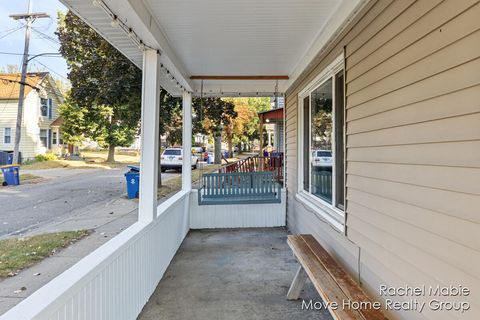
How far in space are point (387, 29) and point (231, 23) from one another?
5.00 feet

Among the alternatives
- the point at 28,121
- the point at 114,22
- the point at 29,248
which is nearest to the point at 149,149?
the point at 114,22

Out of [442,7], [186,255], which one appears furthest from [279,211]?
[442,7]

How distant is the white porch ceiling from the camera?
260 centimetres

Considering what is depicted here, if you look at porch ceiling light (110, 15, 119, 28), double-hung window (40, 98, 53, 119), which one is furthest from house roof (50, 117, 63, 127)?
porch ceiling light (110, 15, 119, 28)

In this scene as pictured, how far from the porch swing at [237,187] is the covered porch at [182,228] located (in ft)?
2.44

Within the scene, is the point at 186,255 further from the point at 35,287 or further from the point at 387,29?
the point at 387,29

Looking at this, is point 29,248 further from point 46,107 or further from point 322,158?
point 46,107

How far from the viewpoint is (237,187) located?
219 inches

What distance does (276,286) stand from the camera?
325cm

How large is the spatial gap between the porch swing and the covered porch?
745mm

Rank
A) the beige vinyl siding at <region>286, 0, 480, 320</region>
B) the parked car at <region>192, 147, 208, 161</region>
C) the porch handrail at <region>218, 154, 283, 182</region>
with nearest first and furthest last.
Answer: the beige vinyl siding at <region>286, 0, 480, 320</region> → the parked car at <region>192, 147, 208, 161</region> → the porch handrail at <region>218, 154, 283, 182</region>

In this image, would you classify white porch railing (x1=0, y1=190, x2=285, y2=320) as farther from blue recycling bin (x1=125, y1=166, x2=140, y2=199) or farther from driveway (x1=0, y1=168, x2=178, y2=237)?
blue recycling bin (x1=125, y1=166, x2=140, y2=199)

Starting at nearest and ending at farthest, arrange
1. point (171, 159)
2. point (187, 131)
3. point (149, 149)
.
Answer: point (149, 149) < point (187, 131) < point (171, 159)

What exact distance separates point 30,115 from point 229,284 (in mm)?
21746
